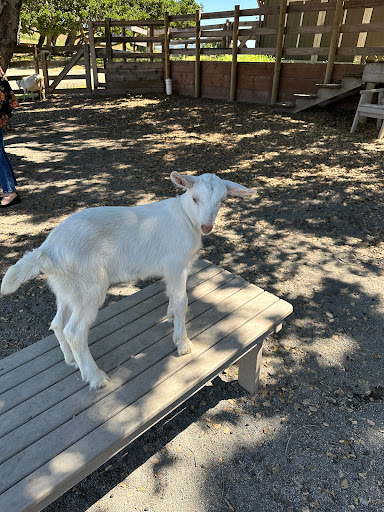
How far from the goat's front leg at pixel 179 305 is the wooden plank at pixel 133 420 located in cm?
11

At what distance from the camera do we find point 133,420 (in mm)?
2221

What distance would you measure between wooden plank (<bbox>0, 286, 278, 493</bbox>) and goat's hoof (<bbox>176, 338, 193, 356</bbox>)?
0.13ft

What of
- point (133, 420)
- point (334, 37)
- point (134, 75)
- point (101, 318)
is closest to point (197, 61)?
point (134, 75)

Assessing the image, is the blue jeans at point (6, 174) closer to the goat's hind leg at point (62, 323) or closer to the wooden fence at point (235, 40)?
the goat's hind leg at point (62, 323)

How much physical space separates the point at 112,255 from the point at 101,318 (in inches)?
40.6

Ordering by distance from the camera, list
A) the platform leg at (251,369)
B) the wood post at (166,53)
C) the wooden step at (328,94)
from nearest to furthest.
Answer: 1. the platform leg at (251,369)
2. the wooden step at (328,94)
3. the wood post at (166,53)

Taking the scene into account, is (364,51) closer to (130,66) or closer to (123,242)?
(130,66)

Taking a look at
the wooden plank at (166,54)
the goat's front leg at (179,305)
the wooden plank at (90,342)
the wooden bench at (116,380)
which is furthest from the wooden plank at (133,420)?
the wooden plank at (166,54)

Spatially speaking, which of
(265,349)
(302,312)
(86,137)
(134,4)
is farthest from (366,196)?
(134,4)

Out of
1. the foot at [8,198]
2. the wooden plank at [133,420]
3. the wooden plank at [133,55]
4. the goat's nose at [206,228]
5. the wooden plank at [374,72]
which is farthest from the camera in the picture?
the wooden plank at [133,55]

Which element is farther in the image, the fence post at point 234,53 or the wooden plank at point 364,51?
the fence post at point 234,53

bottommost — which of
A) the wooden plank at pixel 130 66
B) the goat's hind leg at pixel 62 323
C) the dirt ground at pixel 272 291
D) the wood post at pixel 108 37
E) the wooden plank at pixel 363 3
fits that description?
the dirt ground at pixel 272 291

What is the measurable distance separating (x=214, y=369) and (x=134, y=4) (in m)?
43.1

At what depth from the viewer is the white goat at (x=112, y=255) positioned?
229cm
